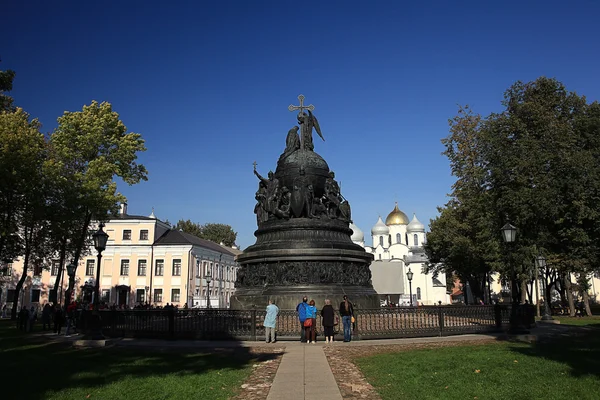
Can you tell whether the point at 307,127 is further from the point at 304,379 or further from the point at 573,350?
the point at 304,379

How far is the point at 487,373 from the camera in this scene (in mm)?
9711

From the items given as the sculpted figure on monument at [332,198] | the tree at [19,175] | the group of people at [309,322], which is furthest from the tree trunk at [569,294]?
the tree at [19,175]

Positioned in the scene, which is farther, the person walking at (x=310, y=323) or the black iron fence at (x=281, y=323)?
the black iron fence at (x=281, y=323)

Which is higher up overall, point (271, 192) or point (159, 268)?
point (271, 192)

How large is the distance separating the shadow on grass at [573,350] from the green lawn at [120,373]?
6903 mm

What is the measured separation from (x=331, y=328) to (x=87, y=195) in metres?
20.1

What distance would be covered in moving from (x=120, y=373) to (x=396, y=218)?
4201 inches

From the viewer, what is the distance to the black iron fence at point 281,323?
15742 millimetres

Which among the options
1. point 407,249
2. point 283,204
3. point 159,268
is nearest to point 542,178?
point 283,204

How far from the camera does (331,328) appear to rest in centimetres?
1504

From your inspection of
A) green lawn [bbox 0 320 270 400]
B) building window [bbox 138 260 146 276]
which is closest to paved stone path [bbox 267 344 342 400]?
green lawn [bbox 0 320 270 400]

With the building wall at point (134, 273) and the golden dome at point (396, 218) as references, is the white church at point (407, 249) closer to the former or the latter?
the golden dome at point (396, 218)

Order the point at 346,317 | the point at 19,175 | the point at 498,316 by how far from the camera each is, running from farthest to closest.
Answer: the point at 19,175
the point at 498,316
the point at 346,317

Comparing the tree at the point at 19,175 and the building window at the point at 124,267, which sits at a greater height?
the tree at the point at 19,175
